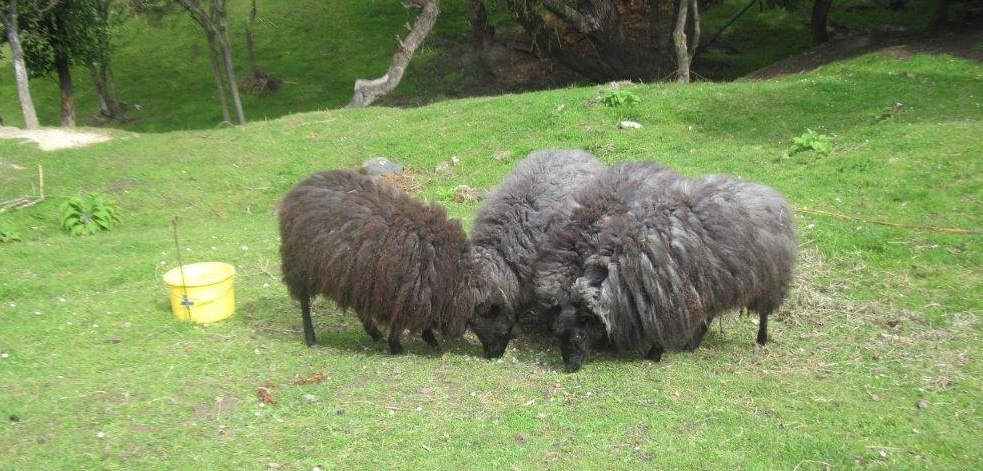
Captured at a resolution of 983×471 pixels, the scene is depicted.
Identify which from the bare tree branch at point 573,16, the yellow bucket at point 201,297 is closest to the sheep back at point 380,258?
the yellow bucket at point 201,297

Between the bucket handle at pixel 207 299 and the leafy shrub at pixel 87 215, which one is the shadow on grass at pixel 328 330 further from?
the leafy shrub at pixel 87 215

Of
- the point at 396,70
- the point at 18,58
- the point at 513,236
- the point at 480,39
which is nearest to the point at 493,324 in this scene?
the point at 513,236

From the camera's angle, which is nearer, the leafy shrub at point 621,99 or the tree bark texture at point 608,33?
the leafy shrub at point 621,99

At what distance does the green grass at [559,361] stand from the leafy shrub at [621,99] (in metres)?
1.30

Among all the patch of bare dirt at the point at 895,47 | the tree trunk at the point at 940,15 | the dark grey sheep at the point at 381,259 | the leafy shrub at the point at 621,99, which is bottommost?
the dark grey sheep at the point at 381,259

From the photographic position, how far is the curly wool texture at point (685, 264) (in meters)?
6.91

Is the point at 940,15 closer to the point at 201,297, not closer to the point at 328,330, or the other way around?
the point at 328,330

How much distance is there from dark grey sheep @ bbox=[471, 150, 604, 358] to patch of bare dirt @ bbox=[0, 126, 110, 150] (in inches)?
494

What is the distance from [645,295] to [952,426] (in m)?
2.61

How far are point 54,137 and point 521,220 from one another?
45.2 ft

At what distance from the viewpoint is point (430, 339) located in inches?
311

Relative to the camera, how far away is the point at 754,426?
5.72 m

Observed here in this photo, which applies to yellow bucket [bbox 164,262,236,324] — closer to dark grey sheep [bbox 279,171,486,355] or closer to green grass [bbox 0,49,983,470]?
green grass [bbox 0,49,983,470]

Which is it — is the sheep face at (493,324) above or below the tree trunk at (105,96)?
below
